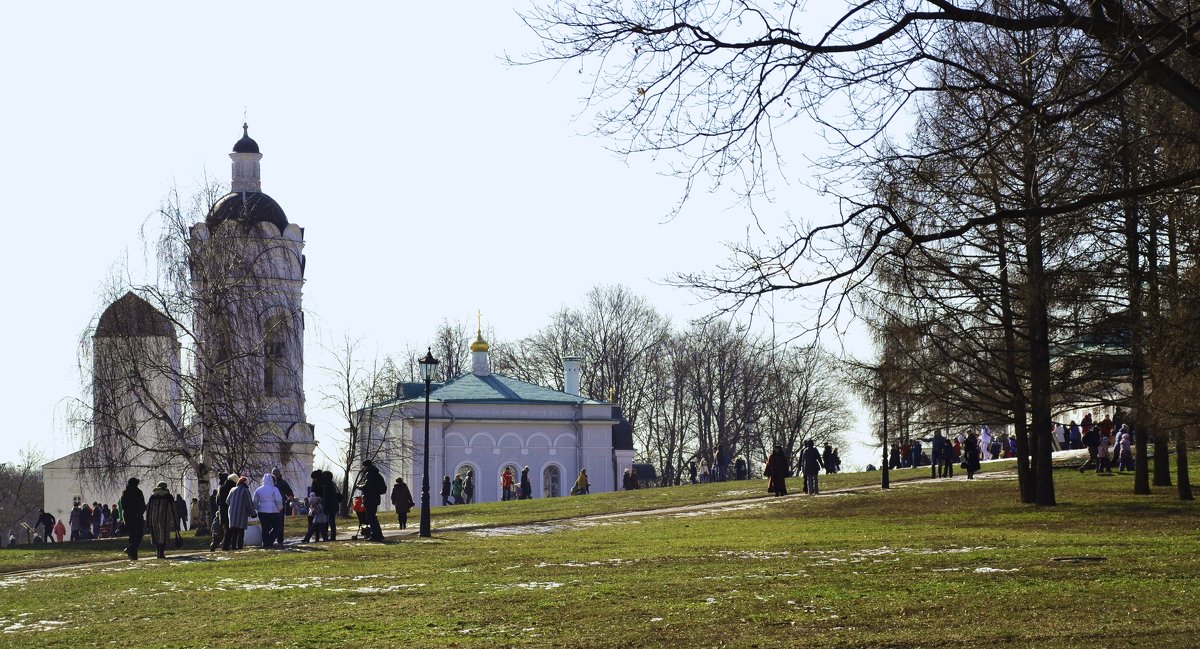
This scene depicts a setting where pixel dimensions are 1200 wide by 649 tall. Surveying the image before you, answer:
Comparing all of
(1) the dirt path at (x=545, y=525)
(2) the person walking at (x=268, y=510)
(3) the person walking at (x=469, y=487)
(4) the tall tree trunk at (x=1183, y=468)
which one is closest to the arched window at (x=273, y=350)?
(1) the dirt path at (x=545, y=525)

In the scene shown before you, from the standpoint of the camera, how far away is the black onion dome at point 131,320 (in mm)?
36875

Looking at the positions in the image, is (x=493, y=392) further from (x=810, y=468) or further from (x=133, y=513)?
(x=133, y=513)

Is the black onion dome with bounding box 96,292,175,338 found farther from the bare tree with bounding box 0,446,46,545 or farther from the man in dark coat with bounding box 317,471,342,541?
the bare tree with bounding box 0,446,46,545

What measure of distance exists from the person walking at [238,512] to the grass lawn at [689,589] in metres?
1.61

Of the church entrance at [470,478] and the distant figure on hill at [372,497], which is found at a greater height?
the distant figure on hill at [372,497]

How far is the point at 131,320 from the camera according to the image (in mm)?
37125

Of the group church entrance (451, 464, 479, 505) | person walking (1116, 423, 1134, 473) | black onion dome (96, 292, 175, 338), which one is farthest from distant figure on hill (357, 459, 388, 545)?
church entrance (451, 464, 479, 505)

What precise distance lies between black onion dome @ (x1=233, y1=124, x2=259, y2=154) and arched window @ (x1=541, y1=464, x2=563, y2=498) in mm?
21570

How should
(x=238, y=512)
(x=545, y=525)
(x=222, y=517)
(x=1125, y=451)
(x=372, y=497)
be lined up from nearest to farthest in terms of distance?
1. (x=238, y=512)
2. (x=372, y=497)
3. (x=222, y=517)
4. (x=545, y=525)
5. (x=1125, y=451)

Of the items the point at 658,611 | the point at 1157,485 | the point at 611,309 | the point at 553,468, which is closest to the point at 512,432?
the point at 553,468

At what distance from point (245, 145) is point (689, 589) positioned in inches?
2081

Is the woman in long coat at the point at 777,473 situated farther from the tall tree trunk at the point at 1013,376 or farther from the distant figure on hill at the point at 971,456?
the tall tree trunk at the point at 1013,376

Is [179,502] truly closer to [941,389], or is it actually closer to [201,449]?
[201,449]

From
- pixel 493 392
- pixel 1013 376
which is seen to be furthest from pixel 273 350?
pixel 493 392
